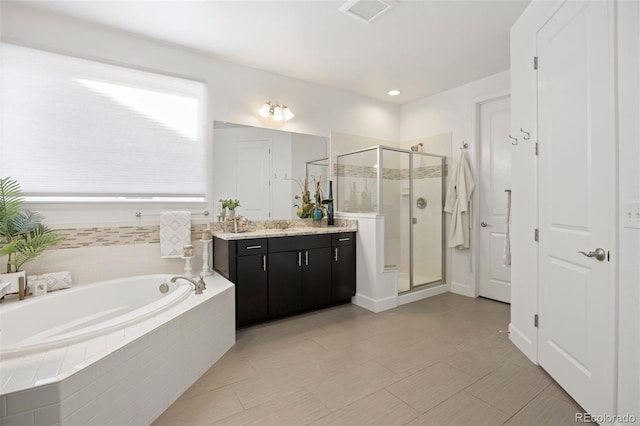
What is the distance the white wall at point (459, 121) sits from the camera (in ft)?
12.0

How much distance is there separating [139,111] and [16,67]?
0.83 m

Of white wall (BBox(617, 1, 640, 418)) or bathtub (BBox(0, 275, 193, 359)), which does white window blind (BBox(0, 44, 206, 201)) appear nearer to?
bathtub (BBox(0, 275, 193, 359))

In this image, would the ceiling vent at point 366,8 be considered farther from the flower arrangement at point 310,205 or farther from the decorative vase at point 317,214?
the decorative vase at point 317,214

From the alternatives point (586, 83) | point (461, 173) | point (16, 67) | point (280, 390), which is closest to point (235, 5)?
point (16, 67)

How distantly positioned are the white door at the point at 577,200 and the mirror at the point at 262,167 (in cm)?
237

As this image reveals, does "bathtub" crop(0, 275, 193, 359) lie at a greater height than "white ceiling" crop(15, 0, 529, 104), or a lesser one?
lesser

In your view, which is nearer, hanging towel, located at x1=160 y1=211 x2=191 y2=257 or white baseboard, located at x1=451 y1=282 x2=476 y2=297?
hanging towel, located at x1=160 y1=211 x2=191 y2=257

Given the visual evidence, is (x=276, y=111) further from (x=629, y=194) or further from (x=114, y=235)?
(x=629, y=194)

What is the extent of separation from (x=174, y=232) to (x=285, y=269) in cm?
110

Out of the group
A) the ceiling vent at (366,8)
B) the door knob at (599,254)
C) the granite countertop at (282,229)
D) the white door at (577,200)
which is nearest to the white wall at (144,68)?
the granite countertop at (282,229)

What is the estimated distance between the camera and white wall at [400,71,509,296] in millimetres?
3672

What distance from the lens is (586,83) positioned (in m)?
1.64

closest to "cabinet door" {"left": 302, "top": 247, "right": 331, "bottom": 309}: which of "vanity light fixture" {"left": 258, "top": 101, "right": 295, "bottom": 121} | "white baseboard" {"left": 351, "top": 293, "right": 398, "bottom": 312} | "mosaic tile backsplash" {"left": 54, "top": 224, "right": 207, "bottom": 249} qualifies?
"white baseboard" {"left": 351, "top": 293, "right": 398, "bottom": 312}

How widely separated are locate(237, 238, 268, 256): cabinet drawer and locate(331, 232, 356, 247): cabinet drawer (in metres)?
0.81
